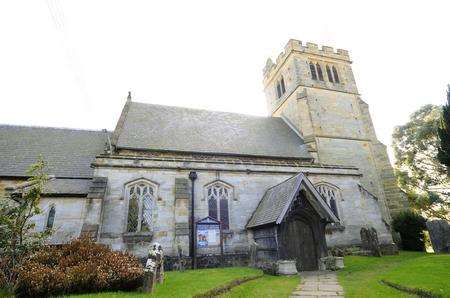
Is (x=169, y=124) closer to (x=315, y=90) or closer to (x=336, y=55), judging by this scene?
(x=315, y=90)

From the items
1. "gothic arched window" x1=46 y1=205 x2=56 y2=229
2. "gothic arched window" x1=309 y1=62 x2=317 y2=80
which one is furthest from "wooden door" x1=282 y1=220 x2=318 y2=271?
"gothic arched window" x1=309 y1=62 x2=317 y2=80

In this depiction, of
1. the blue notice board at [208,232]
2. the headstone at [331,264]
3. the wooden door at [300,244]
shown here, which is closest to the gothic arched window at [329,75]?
the wooden door at [300,244]

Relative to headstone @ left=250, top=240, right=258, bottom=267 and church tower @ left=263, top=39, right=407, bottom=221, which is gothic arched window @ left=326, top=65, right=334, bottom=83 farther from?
headstone @ left=250, top=240, right=258, bottom=267

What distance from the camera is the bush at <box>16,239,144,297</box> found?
7422 millimetres

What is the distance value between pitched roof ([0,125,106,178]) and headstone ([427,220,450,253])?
21.1 m

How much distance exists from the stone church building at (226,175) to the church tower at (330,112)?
12 centimetres

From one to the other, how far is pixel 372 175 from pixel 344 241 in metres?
9.19

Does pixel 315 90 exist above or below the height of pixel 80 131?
above

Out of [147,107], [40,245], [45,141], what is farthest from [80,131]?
[40,245]

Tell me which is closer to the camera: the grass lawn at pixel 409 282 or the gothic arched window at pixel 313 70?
the grass lawn at pixel 409 282

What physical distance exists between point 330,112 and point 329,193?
1031cm

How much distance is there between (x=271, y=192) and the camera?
16.8 meters

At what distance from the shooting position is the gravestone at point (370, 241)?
17.4 meters

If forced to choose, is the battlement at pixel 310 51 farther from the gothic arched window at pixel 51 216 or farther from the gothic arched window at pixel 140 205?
the gothic arched window at pixel 51 216
